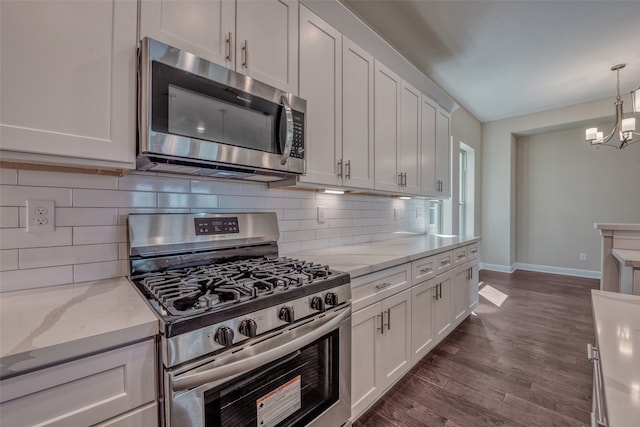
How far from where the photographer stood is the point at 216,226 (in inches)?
58.3

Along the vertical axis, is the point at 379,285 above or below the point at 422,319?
above

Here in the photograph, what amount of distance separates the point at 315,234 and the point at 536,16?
2.73 meters

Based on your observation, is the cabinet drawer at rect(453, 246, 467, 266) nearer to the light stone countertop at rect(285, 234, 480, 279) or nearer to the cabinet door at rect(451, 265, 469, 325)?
the cabinet door at rect(451, 265, 469, 325)

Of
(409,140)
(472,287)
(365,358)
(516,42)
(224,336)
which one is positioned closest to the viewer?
(224,336)

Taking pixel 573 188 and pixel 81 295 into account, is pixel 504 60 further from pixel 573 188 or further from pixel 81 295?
pixel 81 295

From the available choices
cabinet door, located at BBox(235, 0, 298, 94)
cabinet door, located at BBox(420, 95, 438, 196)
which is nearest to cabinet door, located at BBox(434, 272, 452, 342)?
cabinet door, located at BBox(420, 95, 438, 196)

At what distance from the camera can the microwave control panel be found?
1.50 meters

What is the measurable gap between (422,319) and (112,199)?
2.02m

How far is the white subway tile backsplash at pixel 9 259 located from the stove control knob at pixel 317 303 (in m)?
1.08

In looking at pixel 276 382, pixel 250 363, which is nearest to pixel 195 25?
pixel 250 363

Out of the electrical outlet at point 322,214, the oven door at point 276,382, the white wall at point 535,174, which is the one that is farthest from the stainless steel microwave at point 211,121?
the white wall at point 535,174

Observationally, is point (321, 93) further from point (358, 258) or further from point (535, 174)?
point (535, 174)

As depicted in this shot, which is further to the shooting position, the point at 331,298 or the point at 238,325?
the point at 331,298

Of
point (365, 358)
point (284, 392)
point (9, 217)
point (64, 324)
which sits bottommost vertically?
point (365, 358)
